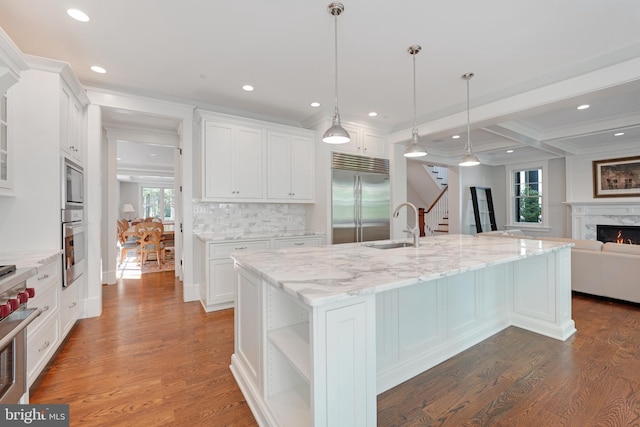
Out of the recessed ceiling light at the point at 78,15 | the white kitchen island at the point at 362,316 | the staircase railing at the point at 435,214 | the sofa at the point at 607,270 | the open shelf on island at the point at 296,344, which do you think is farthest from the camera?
the staircase railing at the point at 435,214

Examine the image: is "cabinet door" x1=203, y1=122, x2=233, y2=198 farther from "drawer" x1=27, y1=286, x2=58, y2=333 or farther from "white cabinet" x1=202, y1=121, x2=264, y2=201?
"drawer" x1=27, y1=286, x2=58, y2=333

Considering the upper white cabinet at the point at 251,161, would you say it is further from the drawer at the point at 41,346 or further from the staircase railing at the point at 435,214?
the staircase railing at the point at 435,214

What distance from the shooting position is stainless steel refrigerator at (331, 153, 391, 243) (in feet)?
13.8

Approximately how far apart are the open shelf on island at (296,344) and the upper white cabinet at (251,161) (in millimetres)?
2424

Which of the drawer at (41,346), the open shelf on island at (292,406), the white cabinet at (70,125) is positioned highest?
the white cabinet at (70,125)

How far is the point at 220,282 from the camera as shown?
3.43 m

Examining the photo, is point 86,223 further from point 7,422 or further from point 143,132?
point 7,422

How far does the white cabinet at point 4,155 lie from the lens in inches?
82.5

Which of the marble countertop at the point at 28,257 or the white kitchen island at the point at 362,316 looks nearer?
the white kitchen island at the point at 362,316

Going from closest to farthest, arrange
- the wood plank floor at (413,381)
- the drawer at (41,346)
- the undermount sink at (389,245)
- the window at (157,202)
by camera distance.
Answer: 1. the wood plank floor at (413,381)
2. the drawer at (41,346)
3. the undermount sink at (389,245)
4. the window at (157,202)

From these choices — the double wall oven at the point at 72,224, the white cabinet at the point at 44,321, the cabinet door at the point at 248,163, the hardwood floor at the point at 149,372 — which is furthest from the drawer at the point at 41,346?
the cabinet door at the point at 248,163

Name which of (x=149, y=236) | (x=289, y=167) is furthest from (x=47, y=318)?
(x=149, y=236)

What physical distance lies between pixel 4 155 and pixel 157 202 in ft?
34.9

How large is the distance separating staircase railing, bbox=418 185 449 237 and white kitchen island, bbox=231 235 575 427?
575 cm
